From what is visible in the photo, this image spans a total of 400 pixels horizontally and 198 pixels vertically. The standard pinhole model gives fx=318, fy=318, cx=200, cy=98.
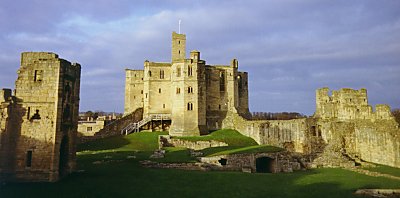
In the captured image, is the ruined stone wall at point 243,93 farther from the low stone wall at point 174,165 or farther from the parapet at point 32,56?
the parapet at point 32,56

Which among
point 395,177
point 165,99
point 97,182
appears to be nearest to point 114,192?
point 97,182

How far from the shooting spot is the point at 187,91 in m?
48.1

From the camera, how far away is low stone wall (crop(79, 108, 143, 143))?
4609 centimetres

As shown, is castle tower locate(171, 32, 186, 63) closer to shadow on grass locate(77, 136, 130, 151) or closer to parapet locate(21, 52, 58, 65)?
shadow on grass locate(77, 136, 130, 151)

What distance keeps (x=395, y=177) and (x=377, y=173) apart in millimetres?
2347

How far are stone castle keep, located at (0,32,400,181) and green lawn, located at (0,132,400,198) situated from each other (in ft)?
6.68

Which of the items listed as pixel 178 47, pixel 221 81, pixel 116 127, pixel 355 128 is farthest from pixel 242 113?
pixel 116 127

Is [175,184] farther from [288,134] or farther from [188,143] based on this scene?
[288,134]

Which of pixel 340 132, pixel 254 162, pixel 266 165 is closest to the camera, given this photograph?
pixel 254 162

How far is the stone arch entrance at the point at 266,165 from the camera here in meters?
36.0

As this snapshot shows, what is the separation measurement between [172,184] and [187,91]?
2684 cm

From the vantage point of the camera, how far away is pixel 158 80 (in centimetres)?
5375

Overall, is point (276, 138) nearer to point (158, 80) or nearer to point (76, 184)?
point (158, 80)

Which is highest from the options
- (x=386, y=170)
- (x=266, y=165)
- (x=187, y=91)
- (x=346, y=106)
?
(x=187, y=91)
